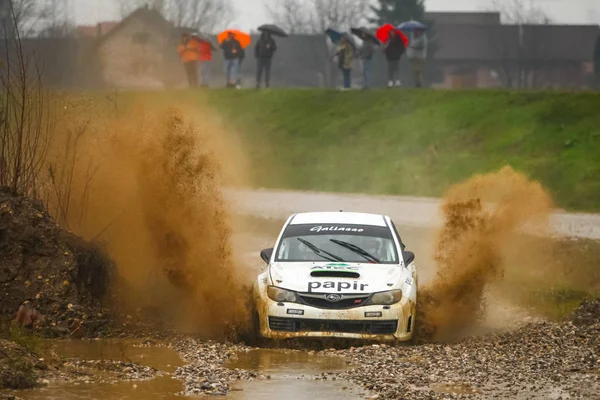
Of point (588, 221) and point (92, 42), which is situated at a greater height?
point (92, 42)

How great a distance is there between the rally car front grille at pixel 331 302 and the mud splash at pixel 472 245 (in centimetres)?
151

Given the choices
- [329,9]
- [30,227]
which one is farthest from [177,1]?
[329,9]

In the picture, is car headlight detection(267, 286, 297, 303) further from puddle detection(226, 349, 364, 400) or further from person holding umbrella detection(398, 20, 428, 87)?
person holding umbrella detection(398, 20, 428, 87)

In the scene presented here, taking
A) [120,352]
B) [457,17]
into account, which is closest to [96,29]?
[120,352]

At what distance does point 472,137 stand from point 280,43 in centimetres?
5398

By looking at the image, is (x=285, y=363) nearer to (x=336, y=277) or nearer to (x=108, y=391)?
(x=336, y=277)

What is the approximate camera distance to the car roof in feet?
52.8

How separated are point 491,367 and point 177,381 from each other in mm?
3151

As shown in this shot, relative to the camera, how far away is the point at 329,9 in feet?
335

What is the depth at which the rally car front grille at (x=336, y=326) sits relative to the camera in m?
14.0

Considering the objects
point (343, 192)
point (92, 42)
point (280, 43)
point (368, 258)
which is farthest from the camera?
point (280, 43)

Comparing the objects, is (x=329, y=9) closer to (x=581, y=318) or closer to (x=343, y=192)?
(x=343, y=192)

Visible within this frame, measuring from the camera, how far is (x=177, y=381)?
38.9 feet

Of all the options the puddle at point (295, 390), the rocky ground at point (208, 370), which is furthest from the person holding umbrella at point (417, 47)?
the puddle at point (295, 390)
